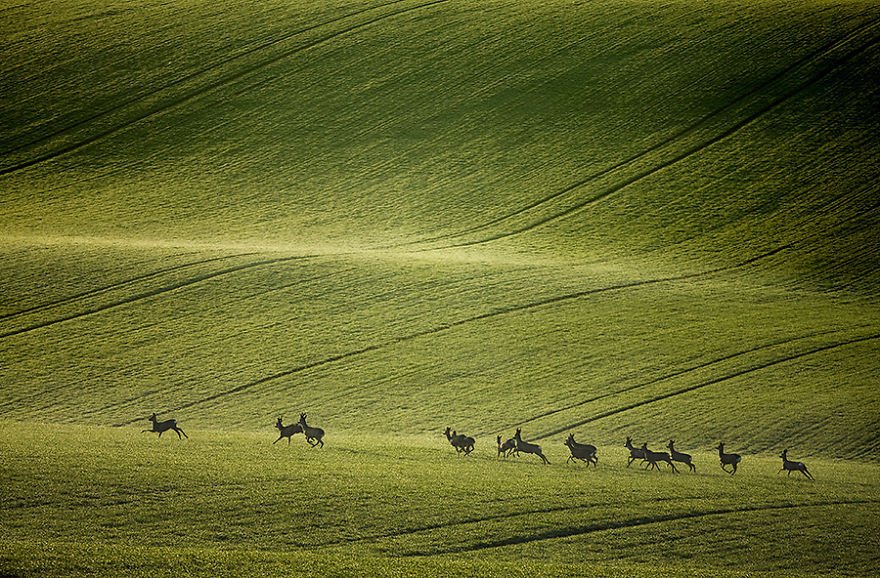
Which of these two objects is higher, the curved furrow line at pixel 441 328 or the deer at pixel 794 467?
the curved furrow line at pixel 441 328

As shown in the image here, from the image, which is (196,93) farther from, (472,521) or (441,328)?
(472,521)

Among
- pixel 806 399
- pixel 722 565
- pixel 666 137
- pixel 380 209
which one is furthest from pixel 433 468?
pixel 666 137

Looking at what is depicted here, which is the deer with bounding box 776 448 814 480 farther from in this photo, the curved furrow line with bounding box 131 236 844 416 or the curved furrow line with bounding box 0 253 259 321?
the curved furrow line with bounding box 0 253 259 321

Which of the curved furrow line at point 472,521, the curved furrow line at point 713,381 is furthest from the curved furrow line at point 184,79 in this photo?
the curved furrow line at point 472,521

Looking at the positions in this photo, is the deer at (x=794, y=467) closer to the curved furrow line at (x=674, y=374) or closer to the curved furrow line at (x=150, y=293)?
the curved furrow line at (x=674, y=374)

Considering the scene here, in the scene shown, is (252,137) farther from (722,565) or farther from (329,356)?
(722,565)
